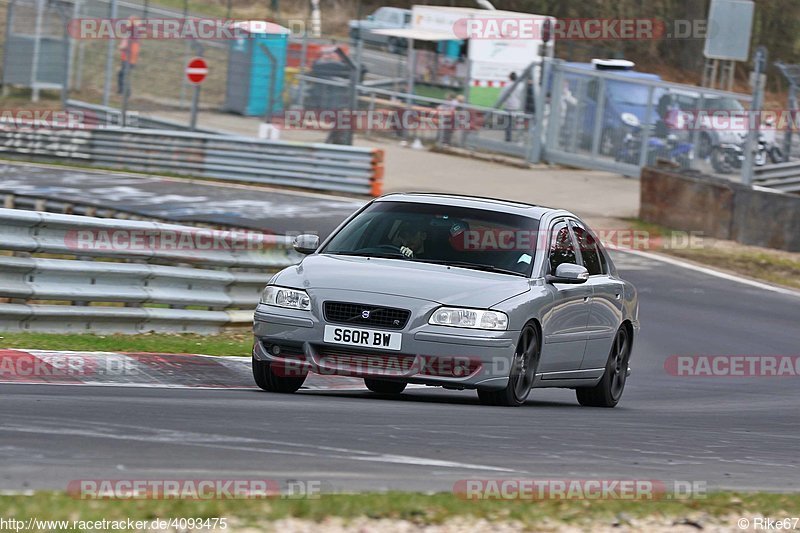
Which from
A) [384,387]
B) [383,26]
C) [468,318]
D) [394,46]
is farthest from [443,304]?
[383,26]

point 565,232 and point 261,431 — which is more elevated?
point 565,232

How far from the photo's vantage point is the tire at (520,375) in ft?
31.5

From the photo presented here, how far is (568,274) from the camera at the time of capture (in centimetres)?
1015

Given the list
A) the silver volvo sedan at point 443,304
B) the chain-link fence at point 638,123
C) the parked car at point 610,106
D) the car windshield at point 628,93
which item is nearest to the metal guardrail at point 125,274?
the silver volvo sedan at point 443,304

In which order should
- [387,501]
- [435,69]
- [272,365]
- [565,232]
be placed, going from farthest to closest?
[435,69] < [565,232] < [272,365] < [387,501]

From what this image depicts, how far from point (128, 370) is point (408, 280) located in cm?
223

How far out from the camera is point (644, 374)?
14.5 metres

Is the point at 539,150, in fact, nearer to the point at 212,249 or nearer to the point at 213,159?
the point at 213,159

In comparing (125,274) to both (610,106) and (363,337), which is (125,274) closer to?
(363,337)

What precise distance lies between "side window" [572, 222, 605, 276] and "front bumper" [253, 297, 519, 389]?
1990mm

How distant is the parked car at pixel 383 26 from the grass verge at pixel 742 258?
24871 mm

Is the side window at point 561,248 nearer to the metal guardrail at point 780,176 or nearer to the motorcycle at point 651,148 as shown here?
the metal guardrail at point 780,176

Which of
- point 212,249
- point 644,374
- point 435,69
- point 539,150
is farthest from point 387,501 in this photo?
point 435,69

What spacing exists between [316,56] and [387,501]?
32.5 meters
